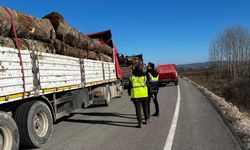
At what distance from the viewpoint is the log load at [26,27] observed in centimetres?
629

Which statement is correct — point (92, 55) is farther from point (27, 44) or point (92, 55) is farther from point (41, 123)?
point (41, 123)

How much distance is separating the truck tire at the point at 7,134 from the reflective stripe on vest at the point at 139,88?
3716mm

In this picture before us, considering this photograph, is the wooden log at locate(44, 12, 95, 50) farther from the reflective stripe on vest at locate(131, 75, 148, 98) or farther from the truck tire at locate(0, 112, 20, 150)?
the truck tire at locate(0, 112, 20, 150)

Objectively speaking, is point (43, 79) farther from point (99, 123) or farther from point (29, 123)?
point (99, 123)

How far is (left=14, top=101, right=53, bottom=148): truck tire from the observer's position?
5805 mm

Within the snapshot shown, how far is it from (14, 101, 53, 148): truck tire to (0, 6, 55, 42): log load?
68.9 inches

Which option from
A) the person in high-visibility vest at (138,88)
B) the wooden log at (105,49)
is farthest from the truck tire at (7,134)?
the wooden log at (105,49)

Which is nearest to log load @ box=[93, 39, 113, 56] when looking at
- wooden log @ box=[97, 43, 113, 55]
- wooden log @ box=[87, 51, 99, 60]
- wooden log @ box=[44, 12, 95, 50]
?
wooden log @ box=[97, 43, 113, 55]

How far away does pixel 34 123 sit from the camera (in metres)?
6.15

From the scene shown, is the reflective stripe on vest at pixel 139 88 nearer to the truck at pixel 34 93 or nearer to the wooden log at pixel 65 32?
the truck at pixel 34 93

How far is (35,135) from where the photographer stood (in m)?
6.07

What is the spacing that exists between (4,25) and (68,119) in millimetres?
4505

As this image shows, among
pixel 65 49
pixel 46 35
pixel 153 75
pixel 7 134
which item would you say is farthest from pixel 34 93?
pixel 153 75

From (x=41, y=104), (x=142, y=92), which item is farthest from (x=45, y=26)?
(x=142, y=92)
